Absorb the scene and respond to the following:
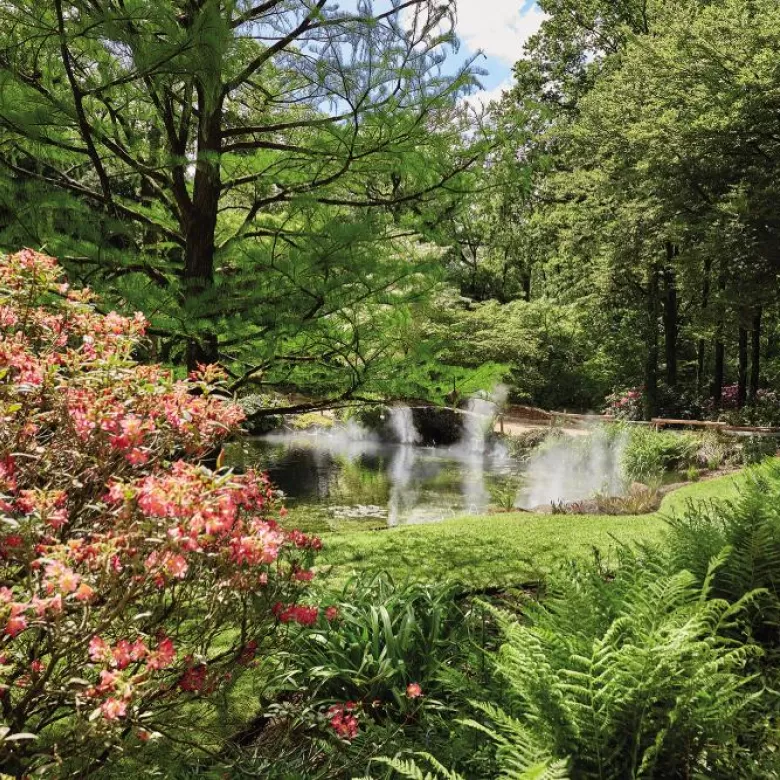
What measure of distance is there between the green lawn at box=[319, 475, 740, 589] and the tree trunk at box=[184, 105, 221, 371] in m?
1.98

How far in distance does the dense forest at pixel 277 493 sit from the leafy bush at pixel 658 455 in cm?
264

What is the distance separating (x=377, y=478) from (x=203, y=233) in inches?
401

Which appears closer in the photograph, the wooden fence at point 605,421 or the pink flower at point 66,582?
the pink flower at point 66,582

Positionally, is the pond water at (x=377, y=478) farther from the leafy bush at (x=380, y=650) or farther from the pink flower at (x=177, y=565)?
the pink flower at (x=177, y=565)

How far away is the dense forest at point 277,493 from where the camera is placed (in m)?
1.98

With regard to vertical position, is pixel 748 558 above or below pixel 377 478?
above

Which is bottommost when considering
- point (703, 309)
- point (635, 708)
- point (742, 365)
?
Result: point (635, 708)

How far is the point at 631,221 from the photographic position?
17.1m

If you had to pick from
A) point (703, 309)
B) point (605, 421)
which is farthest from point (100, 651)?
point (703, 309)

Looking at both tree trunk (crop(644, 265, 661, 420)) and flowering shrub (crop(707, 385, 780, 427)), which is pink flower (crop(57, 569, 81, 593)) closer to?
flowering shrub (crop(707, 385, 780, 427))

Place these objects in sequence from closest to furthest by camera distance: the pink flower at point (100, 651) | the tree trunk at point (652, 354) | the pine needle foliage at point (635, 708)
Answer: the pink flower at point (100, 651) < the pine needle foliage at point (635, 708) < the tree trunk at point (652, 354)

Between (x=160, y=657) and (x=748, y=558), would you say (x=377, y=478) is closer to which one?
(x=748, y=558)

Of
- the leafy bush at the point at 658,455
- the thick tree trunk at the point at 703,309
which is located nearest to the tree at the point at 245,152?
the leafy bush at the point at 658,455

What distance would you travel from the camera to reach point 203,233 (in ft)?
15.9
